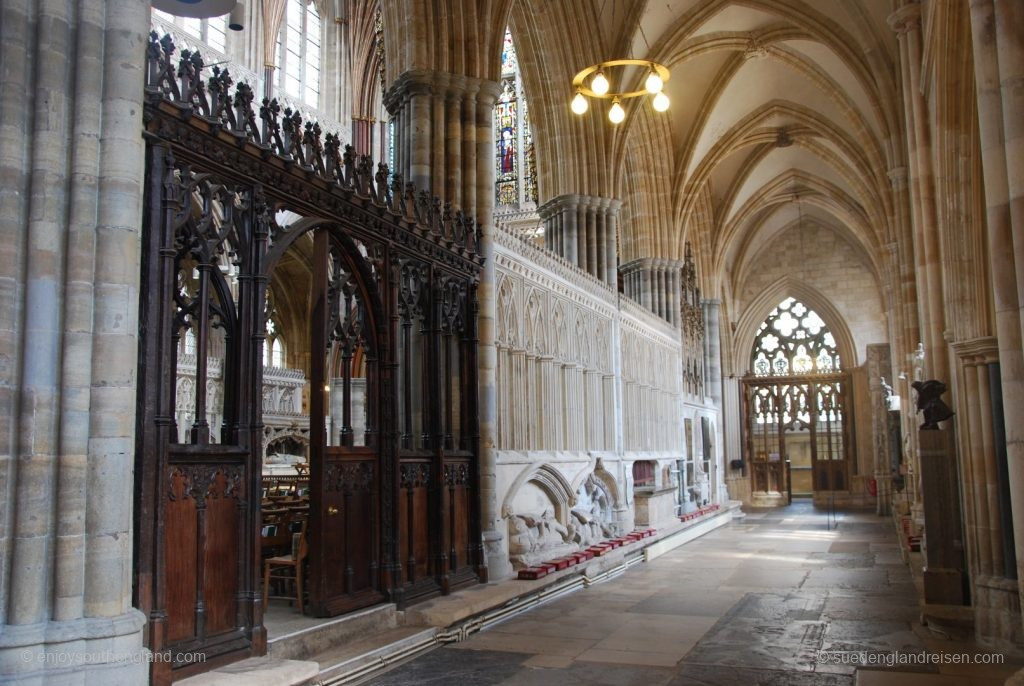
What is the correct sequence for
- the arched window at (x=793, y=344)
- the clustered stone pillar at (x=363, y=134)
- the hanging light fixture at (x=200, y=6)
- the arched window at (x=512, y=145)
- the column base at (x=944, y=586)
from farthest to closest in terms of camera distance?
the arched window at (x=793, y=344) < the arched window at (x=512, y=145) < the clustered stone pillar at (x=363, y=134) < the column base at (x=944, y=586) < the hanging light fixture at (x=200, y=6)

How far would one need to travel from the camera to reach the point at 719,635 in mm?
8070

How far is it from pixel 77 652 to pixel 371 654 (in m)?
2.48

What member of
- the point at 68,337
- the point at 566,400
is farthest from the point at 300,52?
the point at 68,337

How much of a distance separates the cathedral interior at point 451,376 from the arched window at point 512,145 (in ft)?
17.2

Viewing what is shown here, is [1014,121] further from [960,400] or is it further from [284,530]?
[284,530]

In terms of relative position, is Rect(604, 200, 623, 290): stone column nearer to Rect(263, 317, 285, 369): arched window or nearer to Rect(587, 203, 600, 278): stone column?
Rect(587, 203, 600, 278): stone column

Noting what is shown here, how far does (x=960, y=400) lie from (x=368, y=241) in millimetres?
5668

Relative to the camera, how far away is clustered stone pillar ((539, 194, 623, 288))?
56.5 ft

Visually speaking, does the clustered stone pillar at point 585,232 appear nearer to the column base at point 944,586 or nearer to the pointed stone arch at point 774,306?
the column base at point 944,586

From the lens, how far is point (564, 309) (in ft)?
48.3

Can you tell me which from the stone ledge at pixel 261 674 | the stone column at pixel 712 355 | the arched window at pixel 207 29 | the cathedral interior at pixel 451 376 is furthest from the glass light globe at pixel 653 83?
the stone column at pixel 712 355

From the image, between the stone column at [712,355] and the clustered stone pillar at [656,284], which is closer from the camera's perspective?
the clustered stone pillar at [656,284]

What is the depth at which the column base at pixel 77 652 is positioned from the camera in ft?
15.5

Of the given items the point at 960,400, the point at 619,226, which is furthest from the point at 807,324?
the point at 960,400
